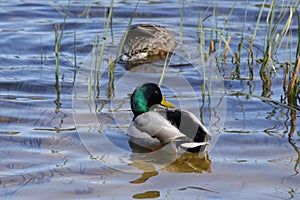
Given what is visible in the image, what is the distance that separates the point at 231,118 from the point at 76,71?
7.76ft

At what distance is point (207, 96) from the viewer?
7484mm

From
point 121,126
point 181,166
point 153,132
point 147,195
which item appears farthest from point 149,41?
point 147,195

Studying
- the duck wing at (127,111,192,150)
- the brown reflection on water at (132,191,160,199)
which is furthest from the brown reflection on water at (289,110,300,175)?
the brown reflection on water at (132,191,160,199)

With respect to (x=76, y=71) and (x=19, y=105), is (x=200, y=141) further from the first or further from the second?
(x=76, y=71)

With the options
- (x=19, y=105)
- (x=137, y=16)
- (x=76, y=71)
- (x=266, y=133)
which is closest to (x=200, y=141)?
(x=266, y=133)

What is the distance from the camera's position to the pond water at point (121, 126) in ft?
17.2

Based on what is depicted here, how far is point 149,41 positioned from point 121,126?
3390 millimetres

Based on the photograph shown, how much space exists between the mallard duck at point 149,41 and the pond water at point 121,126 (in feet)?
0.72

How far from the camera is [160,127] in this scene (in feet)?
19.9

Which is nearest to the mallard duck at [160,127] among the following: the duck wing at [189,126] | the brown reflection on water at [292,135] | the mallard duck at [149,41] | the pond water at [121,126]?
the duck wing at [189,126]

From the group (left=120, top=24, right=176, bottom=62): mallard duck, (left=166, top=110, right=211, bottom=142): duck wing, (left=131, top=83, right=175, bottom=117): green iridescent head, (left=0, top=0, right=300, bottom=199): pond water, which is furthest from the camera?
(left=120, top=24, right=176, bottom=62): mallard duck

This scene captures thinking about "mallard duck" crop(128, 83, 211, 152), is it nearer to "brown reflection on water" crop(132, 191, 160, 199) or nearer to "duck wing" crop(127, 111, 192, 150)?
"duck wing" crop(127, 111, 192, 150)

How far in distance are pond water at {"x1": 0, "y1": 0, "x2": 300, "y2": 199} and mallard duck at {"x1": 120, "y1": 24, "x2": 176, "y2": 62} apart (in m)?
0.22

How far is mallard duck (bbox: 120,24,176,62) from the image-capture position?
967 cm
